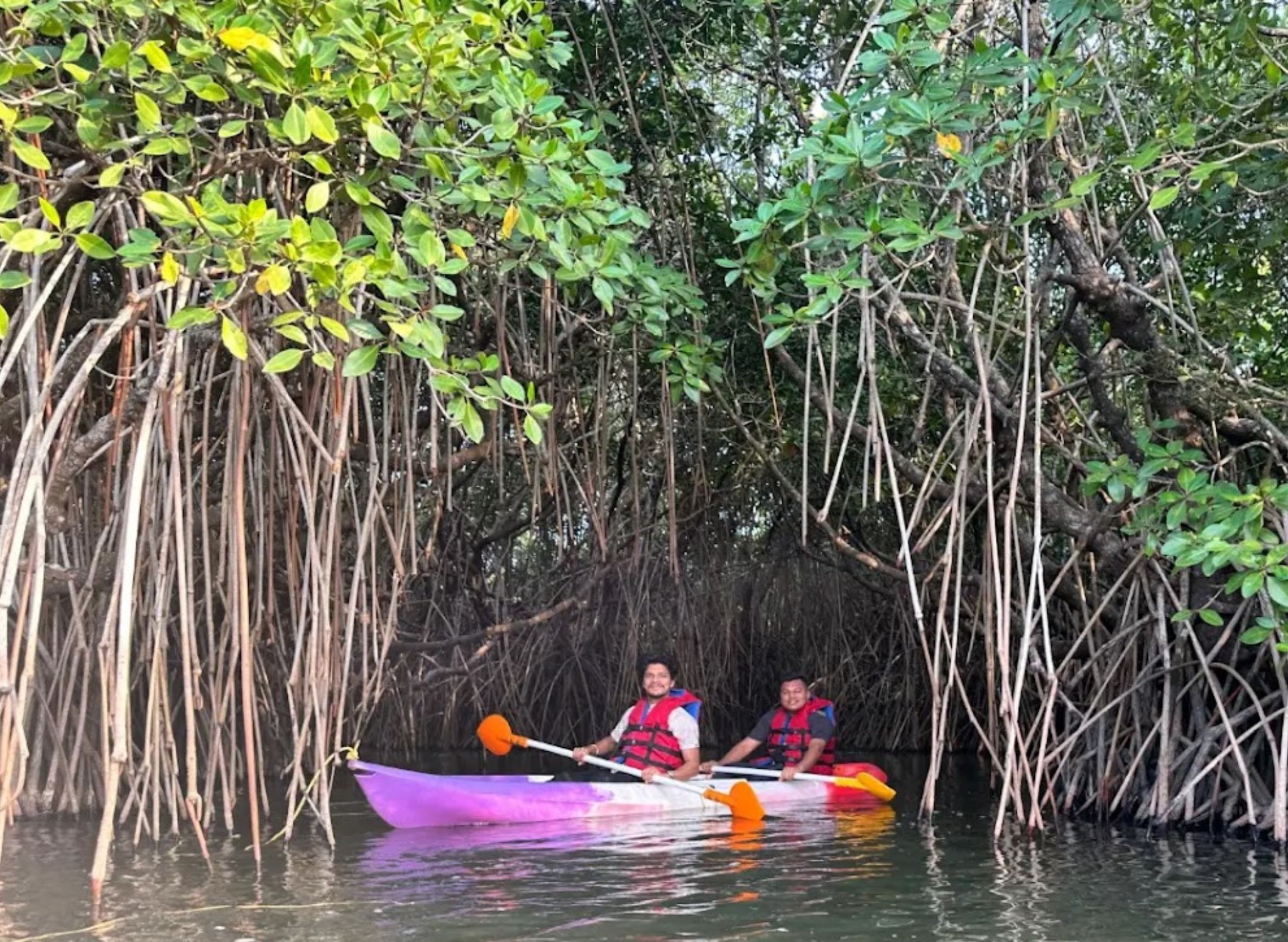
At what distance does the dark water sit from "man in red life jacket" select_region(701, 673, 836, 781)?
131 centimetres

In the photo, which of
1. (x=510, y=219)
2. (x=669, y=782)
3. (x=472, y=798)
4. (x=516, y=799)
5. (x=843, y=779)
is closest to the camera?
(x=510, y=219)

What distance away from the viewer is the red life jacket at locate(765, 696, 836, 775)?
7352mm

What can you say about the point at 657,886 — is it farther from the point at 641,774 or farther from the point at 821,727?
the point at 821,727

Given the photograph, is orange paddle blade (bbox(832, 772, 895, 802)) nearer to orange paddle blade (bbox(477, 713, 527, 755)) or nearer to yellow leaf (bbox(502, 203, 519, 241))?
orange paddle blade (bbox(477, 713, 527, 755))

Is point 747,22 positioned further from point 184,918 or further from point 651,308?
point 184,918

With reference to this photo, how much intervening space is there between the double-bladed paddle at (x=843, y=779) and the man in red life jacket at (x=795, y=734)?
18cm

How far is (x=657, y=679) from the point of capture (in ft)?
22.8

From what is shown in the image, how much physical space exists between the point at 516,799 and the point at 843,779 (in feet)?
5.57

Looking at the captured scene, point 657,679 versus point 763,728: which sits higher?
point 657,679

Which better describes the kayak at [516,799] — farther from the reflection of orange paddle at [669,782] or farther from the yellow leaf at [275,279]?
the yellow leaf at [275,279]

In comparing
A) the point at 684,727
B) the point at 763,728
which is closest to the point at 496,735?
the point at 684,727

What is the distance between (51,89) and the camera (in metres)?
3.47

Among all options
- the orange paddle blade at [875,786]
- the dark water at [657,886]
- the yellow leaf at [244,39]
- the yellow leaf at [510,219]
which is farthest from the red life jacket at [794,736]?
the yellow leaf at [244,39]

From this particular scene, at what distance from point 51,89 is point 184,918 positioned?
2.16 metres
